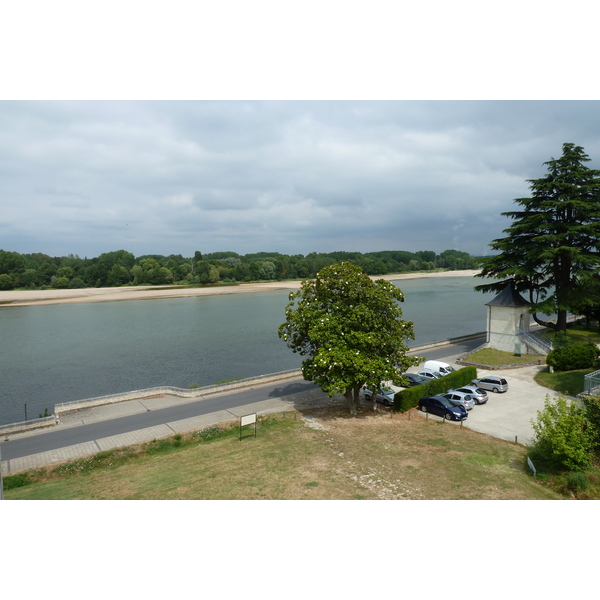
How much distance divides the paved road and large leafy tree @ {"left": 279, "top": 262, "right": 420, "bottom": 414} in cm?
429

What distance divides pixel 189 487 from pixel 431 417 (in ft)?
44.6

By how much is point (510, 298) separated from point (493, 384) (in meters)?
12.5

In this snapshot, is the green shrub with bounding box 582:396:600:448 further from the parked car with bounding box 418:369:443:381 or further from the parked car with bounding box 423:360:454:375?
the parked car with bounding box 423:360:454:375

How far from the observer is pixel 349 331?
21906 mm

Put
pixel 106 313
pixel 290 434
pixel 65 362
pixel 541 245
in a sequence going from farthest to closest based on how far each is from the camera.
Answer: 1. pixel 106 313
2. pixel 65 362
3. pixel 541 245
4. pixel 290 434

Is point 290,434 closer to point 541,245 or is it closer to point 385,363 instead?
point 385,363

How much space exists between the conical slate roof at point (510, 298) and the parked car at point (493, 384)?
1108cm

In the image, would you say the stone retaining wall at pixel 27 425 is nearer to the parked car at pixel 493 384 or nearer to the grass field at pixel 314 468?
the grass field at pixel 314 468

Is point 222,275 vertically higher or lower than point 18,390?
higher

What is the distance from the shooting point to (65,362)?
43344mm

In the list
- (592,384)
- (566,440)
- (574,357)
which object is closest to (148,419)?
(566,440)

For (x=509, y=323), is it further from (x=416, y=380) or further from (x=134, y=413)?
(x=134, y=413)

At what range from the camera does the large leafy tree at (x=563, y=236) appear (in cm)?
3238

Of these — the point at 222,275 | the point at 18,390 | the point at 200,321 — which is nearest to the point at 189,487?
the point at 18,390
